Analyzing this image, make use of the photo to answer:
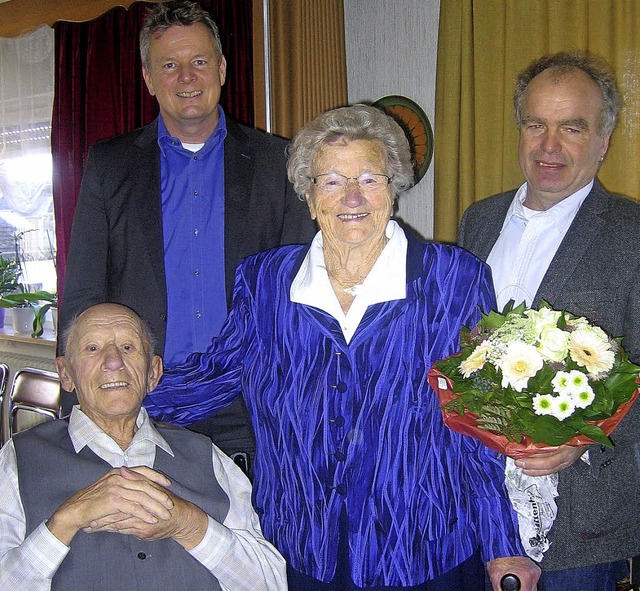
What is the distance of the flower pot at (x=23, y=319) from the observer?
18.1 feet

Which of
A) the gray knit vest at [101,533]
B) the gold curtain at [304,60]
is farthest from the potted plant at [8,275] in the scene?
the gray knit vest at [101,533]

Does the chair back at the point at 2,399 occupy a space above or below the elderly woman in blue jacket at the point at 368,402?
below

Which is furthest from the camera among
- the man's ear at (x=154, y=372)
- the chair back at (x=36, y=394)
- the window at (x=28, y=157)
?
the window at (x=28, y=157)

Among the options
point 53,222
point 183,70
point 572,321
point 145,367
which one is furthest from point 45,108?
point 572,321

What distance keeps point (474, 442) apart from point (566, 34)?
2.24m

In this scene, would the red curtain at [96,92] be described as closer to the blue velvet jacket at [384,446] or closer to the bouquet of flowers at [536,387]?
the blue velvet jacket at [384,446]

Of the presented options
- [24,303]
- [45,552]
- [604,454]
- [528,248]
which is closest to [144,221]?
[45,552]

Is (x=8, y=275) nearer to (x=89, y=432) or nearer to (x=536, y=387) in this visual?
(x=89, y=432)

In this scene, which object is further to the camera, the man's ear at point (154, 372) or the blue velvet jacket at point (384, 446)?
the man's ear at point (154, 372)

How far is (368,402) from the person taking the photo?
1.71 meters

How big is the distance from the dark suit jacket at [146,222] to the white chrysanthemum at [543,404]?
1.00m

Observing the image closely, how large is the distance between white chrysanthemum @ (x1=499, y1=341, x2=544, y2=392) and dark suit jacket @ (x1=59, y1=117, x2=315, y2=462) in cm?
92

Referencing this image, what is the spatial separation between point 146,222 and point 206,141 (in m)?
0.32

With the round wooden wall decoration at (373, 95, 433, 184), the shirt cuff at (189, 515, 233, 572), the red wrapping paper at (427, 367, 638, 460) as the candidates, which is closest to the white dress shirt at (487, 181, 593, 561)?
the red wrapping paper at (427, 367, 638, 460)
